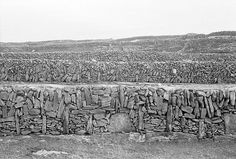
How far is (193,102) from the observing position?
13031 mm

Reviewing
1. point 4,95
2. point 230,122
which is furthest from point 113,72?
point 230,122

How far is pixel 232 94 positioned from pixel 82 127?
674cm

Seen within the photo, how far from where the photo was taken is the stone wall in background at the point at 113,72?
68.2ft

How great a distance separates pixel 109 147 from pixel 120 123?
1623mm

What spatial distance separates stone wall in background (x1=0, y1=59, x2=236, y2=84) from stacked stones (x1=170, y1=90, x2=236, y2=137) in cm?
913

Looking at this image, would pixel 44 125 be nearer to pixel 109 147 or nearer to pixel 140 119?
pixel 109 147

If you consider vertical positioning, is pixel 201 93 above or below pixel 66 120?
above

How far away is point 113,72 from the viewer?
2186 cm

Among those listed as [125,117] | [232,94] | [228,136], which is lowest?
[228,136]

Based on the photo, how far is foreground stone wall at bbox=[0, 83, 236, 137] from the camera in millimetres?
12797

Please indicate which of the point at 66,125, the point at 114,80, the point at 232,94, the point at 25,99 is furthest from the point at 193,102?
the point at 114,80

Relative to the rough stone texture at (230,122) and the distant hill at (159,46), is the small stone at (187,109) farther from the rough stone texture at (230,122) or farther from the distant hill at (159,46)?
the distant hill at (159,46)

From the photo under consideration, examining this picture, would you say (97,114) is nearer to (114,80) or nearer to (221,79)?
(114,80)

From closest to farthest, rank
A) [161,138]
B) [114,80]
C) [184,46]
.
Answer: [161,138]
[114,80]
[184,46]
